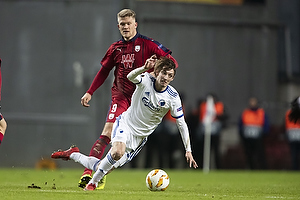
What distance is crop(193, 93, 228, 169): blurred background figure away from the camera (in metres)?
17.8

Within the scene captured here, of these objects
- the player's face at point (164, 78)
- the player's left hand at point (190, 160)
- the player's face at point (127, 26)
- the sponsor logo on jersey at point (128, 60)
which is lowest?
the player's left hand at point (190, 160)

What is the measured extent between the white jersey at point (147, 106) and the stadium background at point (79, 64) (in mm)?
10615

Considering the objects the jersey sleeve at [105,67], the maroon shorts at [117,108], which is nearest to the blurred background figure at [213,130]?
the jersey sleeve at [105,67]

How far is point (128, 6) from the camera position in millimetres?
19594

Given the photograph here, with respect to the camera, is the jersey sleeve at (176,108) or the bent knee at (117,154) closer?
the bent knee at (117,154)

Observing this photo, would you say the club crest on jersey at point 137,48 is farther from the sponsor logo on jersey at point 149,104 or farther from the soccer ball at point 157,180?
the soccer ball at point 157,180

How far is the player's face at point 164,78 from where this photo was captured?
7.91 meters

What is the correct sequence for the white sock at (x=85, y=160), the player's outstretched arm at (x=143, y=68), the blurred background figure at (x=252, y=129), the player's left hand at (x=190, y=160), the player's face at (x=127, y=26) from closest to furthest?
the player's outstretched arm at (x=143, y=68), the player's left hand at (x=190, y=160), the white sock at (x=85, y=160), the player's face at (x=127, y=26), the blurred background figure at (x=252, y=129)

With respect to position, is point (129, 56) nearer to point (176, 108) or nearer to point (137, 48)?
point (137, 48)

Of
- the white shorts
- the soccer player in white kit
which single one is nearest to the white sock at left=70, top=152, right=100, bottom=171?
the soccer player in white kit

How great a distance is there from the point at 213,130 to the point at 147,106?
999cm

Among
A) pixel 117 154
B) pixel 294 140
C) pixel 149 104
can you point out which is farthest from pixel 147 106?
pixel 294 140

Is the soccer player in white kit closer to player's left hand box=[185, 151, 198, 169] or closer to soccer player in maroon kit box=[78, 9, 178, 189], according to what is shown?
player's left hand box=[185, 151, 198, 169]

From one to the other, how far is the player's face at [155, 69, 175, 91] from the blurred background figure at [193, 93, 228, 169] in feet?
31.7
